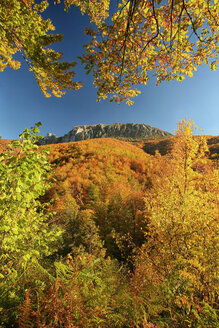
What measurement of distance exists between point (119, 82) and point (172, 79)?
3.52 ft

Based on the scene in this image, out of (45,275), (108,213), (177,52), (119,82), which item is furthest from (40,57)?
(108,213)

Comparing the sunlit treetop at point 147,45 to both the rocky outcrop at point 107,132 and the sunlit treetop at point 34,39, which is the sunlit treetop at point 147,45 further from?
the rocky outcrop at point 107,132

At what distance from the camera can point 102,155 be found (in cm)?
1911

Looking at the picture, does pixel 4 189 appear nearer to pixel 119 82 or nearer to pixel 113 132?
pixel 119 82

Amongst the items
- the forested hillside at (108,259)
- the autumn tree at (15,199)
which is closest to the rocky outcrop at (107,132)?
the forested hillside at (108,259)

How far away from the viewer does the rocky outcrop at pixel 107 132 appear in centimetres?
9344

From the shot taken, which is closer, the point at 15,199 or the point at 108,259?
the point at 15,199

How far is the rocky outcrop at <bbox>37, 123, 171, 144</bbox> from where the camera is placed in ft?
307

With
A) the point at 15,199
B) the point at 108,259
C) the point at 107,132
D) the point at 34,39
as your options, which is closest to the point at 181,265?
the point at 108,259

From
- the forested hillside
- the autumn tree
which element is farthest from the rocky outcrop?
the autumn tree

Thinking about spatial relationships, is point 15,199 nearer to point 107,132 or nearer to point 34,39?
point 34,39

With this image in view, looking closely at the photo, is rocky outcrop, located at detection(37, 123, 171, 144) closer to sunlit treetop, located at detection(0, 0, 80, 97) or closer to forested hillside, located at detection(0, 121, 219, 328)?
→ forested hillside, located at detection(0, 121, 219, 328)

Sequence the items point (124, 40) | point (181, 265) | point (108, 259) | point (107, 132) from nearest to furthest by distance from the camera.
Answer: point (124, 40), point (181, 265), point (108, 259), point (107, 132)

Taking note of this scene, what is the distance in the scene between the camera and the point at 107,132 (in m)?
104
